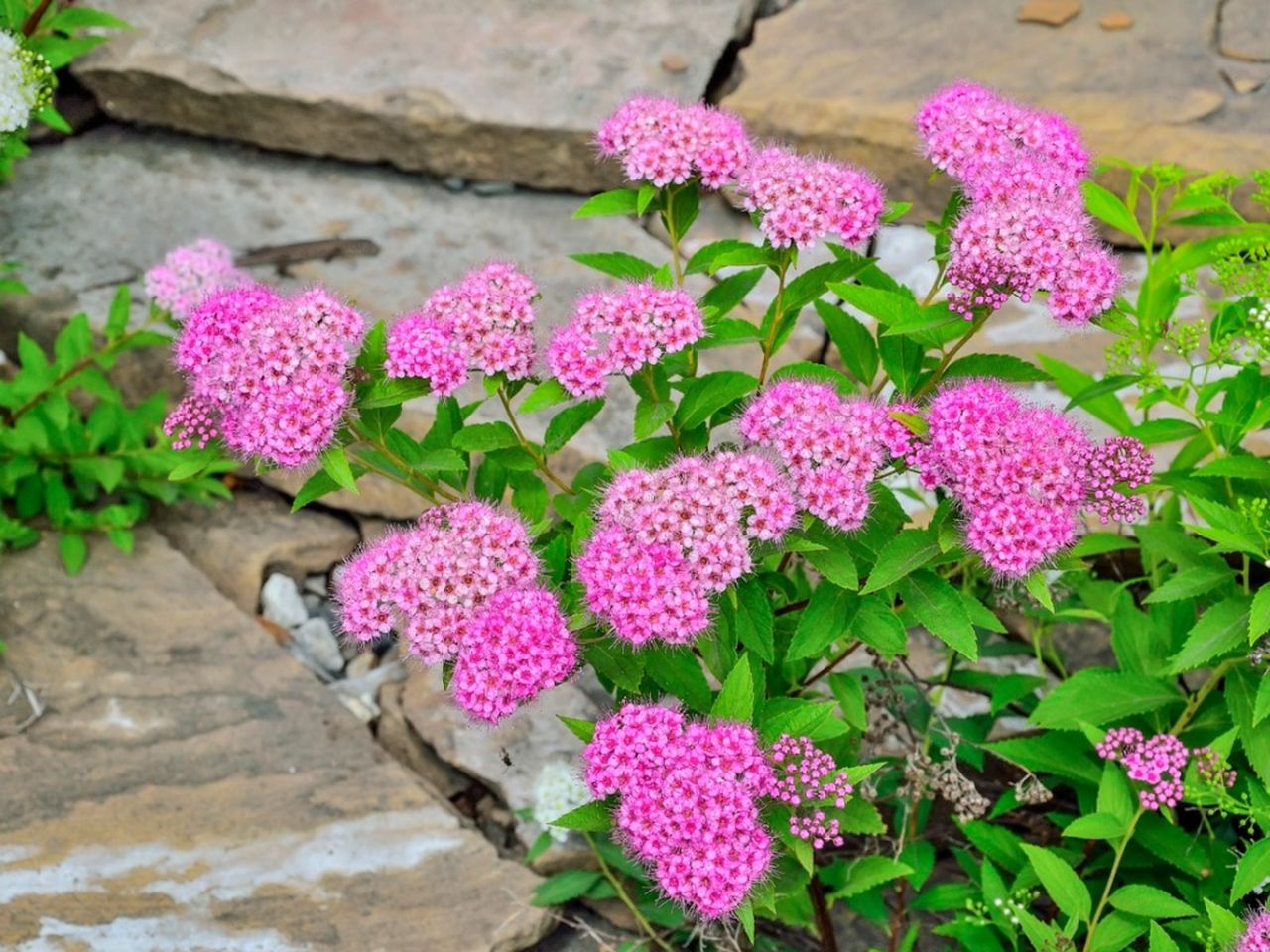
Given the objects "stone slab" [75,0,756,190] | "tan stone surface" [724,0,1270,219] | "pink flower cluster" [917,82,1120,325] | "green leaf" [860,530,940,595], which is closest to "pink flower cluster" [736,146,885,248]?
"pink flower cluster" [917,82,1120,325]

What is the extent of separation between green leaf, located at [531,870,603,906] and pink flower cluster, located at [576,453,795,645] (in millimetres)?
1072

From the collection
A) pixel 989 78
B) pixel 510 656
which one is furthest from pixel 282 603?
pixel 989 78

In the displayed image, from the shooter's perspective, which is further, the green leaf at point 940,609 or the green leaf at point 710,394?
the green leaf at point 710,394

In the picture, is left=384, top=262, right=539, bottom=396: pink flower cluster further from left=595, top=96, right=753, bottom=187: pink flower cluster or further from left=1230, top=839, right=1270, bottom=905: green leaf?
left=1230, top=839, right=1270, bottom=905: green leaf

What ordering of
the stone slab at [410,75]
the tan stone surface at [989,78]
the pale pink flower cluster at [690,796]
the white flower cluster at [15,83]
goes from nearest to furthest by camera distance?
the pale pink flower cluster at [690,796] < the white flower cluster at [15,83] < the tan stone surface at [989,78] < the stone slab at [410,75]

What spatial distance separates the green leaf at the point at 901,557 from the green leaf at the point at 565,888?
1.15m

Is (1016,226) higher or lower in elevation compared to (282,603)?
higher

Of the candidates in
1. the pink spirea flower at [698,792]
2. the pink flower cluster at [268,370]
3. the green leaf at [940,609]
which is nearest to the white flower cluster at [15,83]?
the pink flower cluster at [268,370]

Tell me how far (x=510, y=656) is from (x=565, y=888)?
3.66 ft

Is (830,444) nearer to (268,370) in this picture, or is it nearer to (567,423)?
(567,423)

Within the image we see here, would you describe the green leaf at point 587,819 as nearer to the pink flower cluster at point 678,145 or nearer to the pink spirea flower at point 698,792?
the pink spirea flower at point 698,792

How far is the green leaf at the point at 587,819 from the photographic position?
2393mm

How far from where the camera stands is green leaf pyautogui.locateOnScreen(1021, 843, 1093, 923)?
276 cm

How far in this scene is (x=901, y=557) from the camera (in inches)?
95.7
